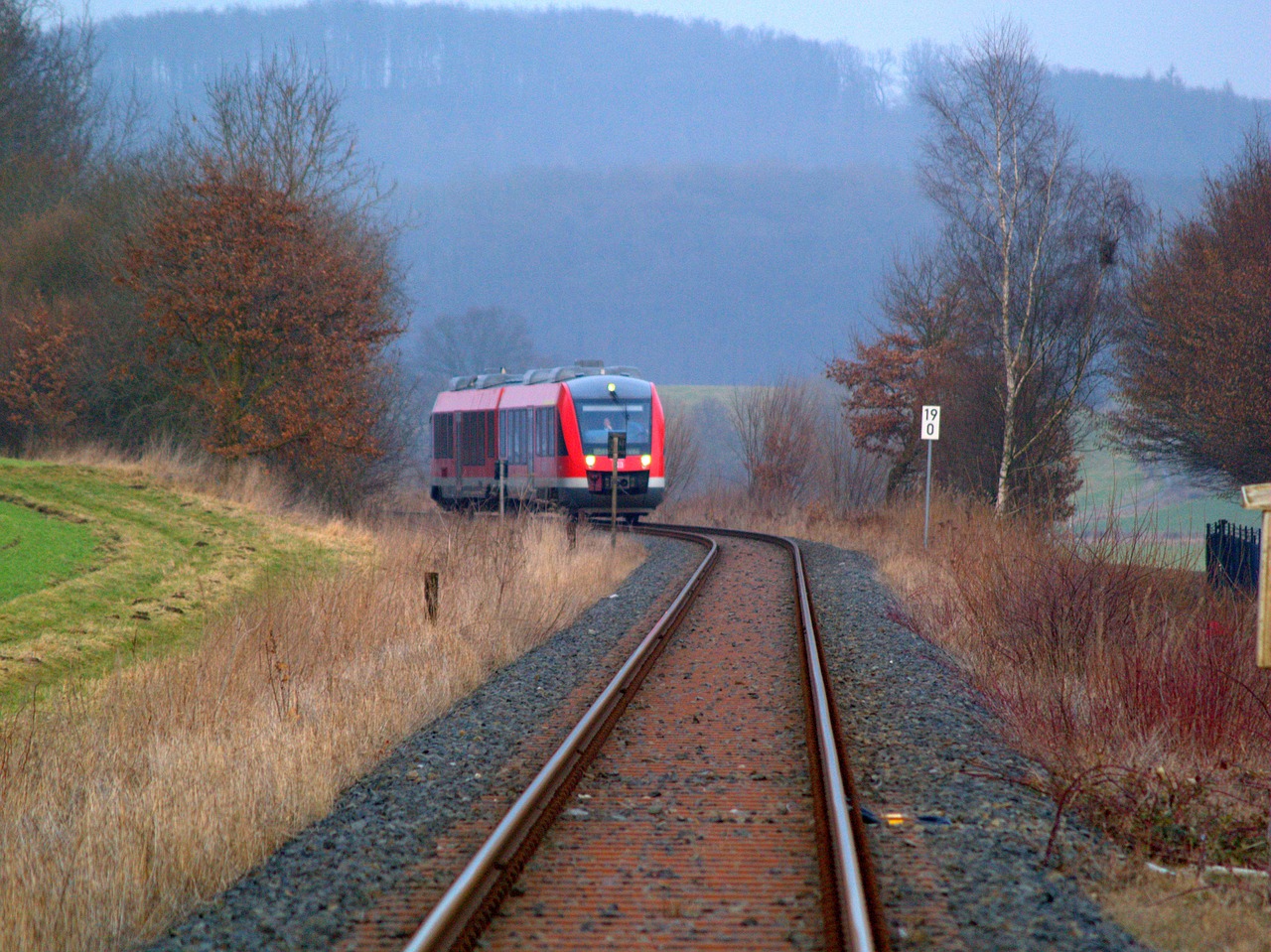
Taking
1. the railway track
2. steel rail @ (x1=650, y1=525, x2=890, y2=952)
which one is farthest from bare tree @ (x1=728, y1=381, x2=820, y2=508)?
steel rail @ (x1=650, y1=525, x2=890, y2=952)

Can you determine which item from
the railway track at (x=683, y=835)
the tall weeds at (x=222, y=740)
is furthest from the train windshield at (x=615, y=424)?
the railway track at (x=683, y=835)

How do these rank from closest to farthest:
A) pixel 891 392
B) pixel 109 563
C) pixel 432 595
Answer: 1. pixel 432 595
2. pixel 109 563
3. pixel 891 392

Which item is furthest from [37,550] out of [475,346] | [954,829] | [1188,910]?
[475,346]

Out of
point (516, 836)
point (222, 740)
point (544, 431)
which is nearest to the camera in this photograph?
point (516, 836)

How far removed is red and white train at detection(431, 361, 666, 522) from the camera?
82.9 ft

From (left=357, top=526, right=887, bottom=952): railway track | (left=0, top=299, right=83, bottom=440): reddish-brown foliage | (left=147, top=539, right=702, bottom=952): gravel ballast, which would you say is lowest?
(left=147, top=539, right=702, bottom=952): gravel ballast

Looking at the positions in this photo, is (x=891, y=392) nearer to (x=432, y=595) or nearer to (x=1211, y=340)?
(x=1211, y=340)

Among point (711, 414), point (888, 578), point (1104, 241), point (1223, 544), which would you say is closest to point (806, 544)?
point (888, 578)

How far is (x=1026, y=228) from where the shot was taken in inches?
1069

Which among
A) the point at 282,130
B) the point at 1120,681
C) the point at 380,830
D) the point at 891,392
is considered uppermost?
the point at 282,130

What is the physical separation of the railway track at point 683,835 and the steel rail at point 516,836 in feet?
0.04

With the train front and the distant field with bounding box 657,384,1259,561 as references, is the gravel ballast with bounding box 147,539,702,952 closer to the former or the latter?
the distant field with bounding box 657,384,1259,561

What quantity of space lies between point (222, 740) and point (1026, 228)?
959 inches

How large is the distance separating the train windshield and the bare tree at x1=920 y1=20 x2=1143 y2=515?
8067 mm
